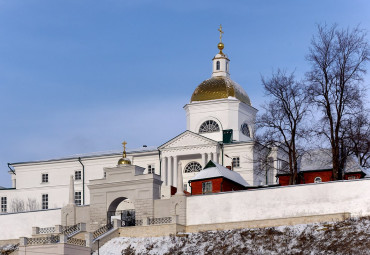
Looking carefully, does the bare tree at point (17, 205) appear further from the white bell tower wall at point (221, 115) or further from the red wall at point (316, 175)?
the red wall at point (316, 175)

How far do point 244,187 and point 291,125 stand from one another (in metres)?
5.89

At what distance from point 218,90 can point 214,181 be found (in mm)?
21526

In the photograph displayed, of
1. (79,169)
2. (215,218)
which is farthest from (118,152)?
(215,218)

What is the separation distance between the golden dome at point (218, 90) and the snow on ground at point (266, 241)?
27383 millimetres

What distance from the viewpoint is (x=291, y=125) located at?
66.6 metres

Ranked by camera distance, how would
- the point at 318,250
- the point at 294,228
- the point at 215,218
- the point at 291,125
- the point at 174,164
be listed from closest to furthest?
the point at 318,250, the point at 294,228, the point at 215,218, the point at 291,125, the point at 174,164

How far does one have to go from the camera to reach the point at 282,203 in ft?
197

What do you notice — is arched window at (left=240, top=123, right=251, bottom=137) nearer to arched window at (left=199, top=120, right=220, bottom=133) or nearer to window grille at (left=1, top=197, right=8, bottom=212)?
arched window at (left=199, top=120, right=220, bottom=133)

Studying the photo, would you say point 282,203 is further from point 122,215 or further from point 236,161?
point 236,161

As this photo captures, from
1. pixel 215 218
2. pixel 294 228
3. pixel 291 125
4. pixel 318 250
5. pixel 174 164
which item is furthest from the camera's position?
pixel 174 164

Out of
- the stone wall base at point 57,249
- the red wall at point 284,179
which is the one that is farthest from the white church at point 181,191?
the red wall at point 284,179

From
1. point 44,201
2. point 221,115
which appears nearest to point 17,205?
point 44,201

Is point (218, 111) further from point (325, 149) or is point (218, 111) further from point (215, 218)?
point (215, 218)

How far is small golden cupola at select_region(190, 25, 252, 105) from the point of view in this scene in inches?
3430
